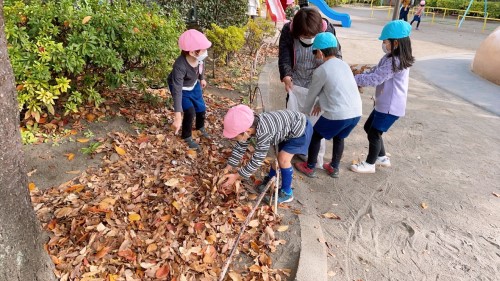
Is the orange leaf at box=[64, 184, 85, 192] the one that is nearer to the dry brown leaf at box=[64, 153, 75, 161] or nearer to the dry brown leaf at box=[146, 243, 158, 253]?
the dry brown leaf at box=[64, 153, 75, 161]

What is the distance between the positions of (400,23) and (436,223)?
6.52 feet

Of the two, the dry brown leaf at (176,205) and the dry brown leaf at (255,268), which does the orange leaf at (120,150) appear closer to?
the dry brown leaf at (176,205)

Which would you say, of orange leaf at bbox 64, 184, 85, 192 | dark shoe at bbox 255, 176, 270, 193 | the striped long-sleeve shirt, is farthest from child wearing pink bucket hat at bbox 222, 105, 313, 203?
orange leaf at bbox 64, 184, 85, 192

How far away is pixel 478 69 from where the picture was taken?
919 cm

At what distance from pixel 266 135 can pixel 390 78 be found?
5.42 ft

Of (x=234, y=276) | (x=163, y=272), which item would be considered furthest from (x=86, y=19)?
(x=234, y=276)

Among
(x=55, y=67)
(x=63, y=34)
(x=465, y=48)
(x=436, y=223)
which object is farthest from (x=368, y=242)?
(x=465, y=48)

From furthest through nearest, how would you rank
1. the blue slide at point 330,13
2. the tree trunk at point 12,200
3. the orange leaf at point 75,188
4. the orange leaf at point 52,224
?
the blue slide at point 330,13, the orange leaf at point 75,188, the orange leaf at point 52,224, the tree trunk at point 12,200

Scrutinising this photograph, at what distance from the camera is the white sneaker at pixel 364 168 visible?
4.28m

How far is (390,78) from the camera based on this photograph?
3752 millimetres

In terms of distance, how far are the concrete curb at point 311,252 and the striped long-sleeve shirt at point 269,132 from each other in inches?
26.8

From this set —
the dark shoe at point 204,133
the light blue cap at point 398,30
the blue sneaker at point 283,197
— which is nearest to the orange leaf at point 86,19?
the dark shoe at point 204,133

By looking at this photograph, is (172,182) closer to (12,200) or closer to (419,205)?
(12,200)

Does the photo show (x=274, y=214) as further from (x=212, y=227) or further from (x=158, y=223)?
(x=158, y=223)
